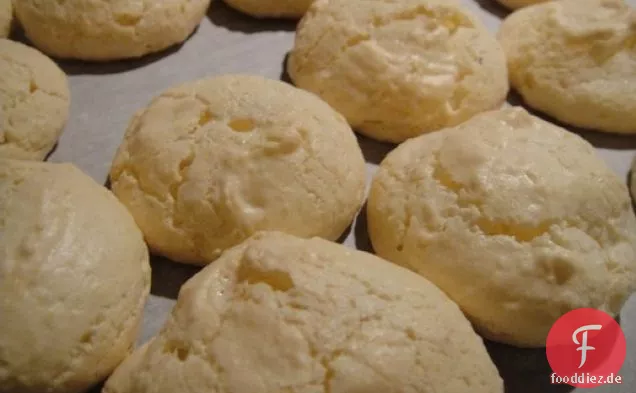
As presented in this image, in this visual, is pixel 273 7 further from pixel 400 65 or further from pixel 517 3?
pixel 517 3

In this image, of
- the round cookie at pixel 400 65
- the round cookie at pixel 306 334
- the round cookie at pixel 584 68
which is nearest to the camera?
Answer: the round cookie at pixel 306 334

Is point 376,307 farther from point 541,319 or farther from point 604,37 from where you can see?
point 604,37

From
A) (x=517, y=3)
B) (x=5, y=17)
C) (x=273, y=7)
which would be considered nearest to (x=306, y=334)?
(x=273, y=7)

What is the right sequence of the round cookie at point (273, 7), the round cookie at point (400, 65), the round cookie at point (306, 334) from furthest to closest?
the round cookie at point (273, 7)
the round cookie at point (400, 65)
the round cookie at point (306, 334)

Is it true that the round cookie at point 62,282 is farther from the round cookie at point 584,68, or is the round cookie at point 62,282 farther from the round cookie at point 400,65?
the round cookie at point 584,68

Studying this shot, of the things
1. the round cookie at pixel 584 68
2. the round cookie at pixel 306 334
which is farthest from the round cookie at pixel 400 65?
the round cookie at pixel 306 334

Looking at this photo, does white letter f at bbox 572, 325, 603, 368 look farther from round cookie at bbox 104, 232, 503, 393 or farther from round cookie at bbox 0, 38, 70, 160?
round cookie at bbox 0, 38, 70, 160

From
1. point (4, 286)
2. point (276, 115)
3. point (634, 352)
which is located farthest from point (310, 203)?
point (634, 352)

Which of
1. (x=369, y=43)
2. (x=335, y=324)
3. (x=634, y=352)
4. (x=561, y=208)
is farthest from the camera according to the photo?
(x=369, y=43)
